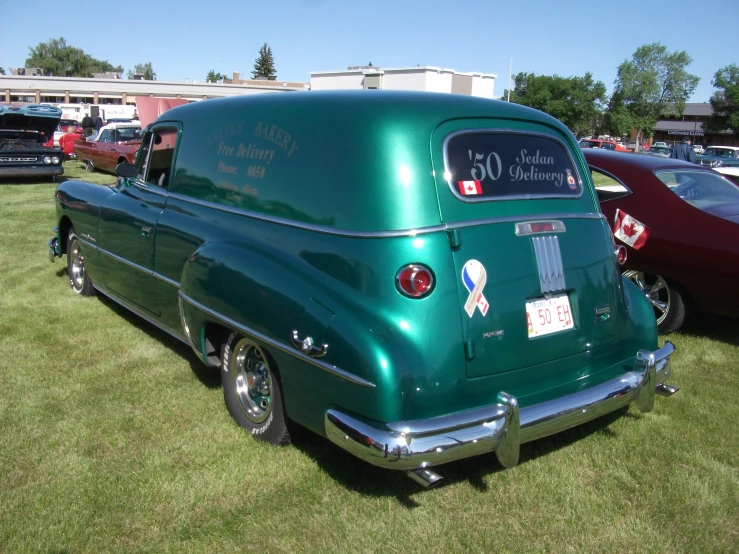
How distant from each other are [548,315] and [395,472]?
1.12m

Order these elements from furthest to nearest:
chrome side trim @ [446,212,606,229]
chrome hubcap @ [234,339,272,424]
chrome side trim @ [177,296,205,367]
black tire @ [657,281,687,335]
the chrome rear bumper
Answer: black tire @ [657,281,687,335]
chrome side trim @ [177,296,205,367]
chrome hubcap @ [234,339,272,424]
chrome side trim @ [446,212,606,229]
the chrome rear bumper

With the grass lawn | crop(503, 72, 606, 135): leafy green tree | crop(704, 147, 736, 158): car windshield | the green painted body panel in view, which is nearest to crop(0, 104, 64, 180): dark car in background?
the grass lawn

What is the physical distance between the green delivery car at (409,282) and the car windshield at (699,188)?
7.43 ft

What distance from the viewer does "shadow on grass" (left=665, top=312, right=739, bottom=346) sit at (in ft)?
18.5

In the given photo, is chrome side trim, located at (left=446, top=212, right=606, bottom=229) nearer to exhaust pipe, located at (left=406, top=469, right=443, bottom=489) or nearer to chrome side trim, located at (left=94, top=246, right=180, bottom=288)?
exhaust pipe, located at (left=406, top=469, right=443, bottom=489)

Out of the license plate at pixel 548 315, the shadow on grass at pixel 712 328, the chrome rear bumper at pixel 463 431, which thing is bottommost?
the shadow on grass at pixel 712 328

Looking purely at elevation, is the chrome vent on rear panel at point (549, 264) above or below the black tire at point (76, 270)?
above

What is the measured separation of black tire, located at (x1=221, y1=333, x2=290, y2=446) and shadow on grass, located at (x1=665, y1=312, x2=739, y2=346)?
372cm

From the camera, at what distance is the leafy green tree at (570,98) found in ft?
238

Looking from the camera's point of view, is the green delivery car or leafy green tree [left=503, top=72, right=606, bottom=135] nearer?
the green delivery car

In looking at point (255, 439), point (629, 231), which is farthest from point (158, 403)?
point (629, 231)

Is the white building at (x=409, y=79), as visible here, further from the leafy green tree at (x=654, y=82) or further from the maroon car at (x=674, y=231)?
the leafy green tree at (x=654, y=82)

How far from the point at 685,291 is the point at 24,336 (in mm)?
5419

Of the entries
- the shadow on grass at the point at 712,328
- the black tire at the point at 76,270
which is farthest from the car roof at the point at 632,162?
the black tire at the point at 76,270
